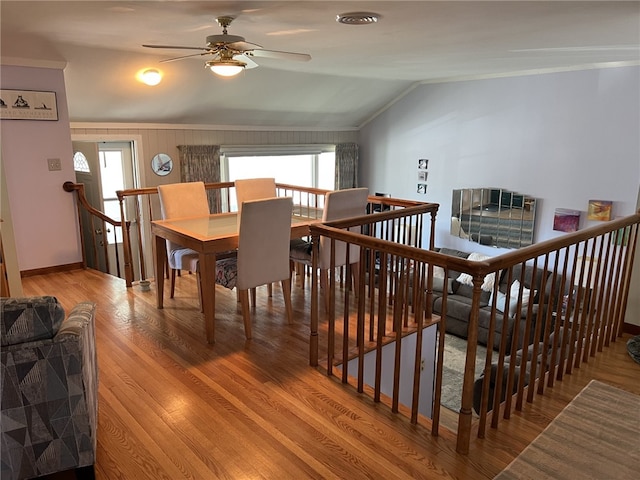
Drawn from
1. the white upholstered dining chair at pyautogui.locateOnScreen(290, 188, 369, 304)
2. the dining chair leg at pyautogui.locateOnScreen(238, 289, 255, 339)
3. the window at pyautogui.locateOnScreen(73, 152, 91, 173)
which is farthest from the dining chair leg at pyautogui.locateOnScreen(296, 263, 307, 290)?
the window at pyautogui.locateOnScreen(73, 152, 91, 173)

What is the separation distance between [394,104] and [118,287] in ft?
19.3

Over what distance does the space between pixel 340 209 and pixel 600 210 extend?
413 cm

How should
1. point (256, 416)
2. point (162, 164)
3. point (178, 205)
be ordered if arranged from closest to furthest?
point (256, 416)
point (178, 205)
point (162, 164)

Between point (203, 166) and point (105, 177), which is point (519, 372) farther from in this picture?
point (105, 177)

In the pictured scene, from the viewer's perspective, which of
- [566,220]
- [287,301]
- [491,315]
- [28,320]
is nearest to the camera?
[28,320]

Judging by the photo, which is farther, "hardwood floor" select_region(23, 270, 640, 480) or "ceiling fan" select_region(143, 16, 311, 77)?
"ceiling fan" select_region(143, 16, 311, 77)

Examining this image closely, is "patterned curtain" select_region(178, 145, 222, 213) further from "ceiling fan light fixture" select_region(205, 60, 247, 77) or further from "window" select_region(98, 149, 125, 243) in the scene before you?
"ceiling fan light fixture" select_region(205, 60, 247, 77)

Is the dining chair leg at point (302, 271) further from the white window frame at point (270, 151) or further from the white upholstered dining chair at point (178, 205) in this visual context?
the white window frame at point (270, 151)

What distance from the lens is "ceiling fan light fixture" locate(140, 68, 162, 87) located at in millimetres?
5191

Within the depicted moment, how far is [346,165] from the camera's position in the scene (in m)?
8.83

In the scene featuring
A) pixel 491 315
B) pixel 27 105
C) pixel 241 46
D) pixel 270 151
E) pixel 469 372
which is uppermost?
pixel 241 46

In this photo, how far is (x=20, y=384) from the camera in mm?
1743

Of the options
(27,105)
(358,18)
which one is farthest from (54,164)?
(358,18)

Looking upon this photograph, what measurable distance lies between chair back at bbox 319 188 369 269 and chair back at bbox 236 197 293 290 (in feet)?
1.18
